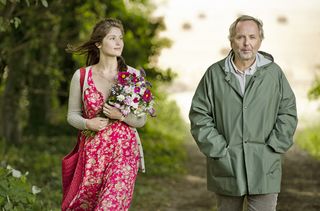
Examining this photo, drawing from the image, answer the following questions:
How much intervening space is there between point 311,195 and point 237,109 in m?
4.71

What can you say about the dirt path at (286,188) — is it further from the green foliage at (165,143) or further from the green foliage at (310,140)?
the green foliage at (310,140)

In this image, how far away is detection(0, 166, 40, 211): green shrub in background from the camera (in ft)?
21.6

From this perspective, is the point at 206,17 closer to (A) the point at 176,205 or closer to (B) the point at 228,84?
(A) the point at 176,205

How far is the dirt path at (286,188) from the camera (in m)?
8.73

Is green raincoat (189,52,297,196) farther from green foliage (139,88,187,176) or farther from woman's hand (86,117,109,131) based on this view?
green foliage (139,88,187,176)

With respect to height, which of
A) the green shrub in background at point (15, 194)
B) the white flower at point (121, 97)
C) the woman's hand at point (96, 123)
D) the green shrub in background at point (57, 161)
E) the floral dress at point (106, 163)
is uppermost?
the white flower at point (121, 97)

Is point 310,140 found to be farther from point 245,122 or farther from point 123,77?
point 245,122

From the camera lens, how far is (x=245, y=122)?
4879 mm

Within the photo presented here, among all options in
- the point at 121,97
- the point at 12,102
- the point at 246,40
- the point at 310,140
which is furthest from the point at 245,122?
the point at 310,140

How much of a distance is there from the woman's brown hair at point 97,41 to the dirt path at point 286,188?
3.61 meters

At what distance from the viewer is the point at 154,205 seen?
8.98 m

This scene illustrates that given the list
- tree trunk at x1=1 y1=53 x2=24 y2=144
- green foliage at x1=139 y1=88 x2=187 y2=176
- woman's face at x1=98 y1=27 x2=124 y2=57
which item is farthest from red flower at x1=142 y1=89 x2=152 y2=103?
tree trunk at x1=1 y1=53 x2=24 y2=144

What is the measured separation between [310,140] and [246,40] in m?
10.9

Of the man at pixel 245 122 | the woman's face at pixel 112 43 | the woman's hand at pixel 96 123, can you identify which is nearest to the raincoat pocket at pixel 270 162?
the man at pixel 245 122
